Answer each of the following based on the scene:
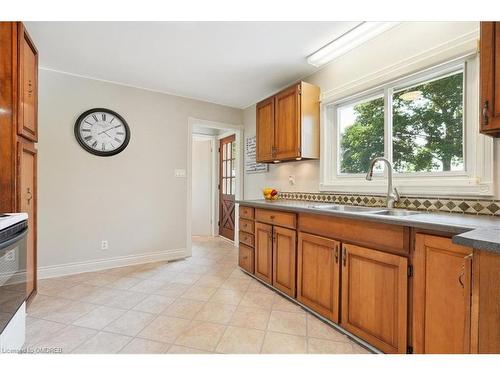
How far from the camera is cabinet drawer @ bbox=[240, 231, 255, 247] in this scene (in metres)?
2.73

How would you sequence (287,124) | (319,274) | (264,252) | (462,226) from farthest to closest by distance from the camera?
(287,124), (264,252), (319,274), (462,226)

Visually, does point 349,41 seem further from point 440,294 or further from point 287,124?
point 440,294

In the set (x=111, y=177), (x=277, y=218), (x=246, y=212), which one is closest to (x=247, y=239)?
(x=246, y=212)

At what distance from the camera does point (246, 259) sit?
112 inches

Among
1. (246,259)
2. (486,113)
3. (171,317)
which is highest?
(486,113)

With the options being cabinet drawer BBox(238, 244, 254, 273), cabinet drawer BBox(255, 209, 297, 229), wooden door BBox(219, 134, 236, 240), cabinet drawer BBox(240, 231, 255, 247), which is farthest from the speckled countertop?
wooden door BBox(219, 134, 236, 240)

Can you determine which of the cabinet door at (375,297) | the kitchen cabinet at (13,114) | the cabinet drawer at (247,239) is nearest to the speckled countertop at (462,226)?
the cabinet door at (375,297)

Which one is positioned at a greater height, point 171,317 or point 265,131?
point 265,131

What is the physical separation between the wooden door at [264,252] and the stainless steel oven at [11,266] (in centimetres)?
183

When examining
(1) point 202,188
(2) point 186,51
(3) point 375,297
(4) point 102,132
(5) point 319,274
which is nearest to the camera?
(3) point 375,297

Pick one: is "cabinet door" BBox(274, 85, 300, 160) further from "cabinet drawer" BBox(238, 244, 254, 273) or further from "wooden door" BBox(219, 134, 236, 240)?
"wooden door" BBox(219, 134, 236, 240)

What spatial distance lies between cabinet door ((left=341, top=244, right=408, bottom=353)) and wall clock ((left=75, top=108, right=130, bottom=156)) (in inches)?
114

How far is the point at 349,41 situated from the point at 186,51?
1.50 m
